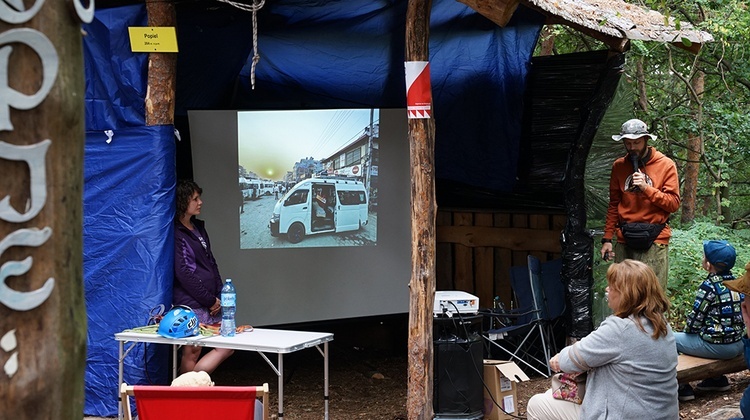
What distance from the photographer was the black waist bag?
221 inches

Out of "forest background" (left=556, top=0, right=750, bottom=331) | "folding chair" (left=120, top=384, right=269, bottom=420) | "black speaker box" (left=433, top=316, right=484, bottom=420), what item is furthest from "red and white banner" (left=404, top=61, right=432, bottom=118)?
"forest background" (left=556, top=0, right=750, bottom=331)

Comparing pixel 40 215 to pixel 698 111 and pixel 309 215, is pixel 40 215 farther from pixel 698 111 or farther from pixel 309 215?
pixel 698 111

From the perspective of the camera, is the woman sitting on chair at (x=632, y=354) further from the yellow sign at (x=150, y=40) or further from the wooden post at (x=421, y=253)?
the yellow sign at (x=150, y=40)

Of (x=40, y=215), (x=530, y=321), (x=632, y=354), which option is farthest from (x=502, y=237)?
(x=40, y=215)

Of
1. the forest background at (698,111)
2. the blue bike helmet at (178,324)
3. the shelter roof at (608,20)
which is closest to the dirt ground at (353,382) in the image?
the blue bike helmet at (178,324)

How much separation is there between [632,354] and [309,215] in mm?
3709

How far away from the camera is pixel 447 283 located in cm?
808

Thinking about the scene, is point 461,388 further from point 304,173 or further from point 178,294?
point 304,173

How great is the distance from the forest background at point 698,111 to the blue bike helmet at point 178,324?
5087mm

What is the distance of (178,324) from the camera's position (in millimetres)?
4984

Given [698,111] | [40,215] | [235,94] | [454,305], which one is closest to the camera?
[40,215]

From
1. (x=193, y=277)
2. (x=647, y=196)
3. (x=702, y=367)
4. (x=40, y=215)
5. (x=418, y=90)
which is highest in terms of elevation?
(x=418, y=90)

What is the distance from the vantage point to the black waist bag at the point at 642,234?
5621 mm

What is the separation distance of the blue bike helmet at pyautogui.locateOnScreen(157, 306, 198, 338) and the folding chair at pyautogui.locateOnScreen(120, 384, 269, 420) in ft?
4.13
